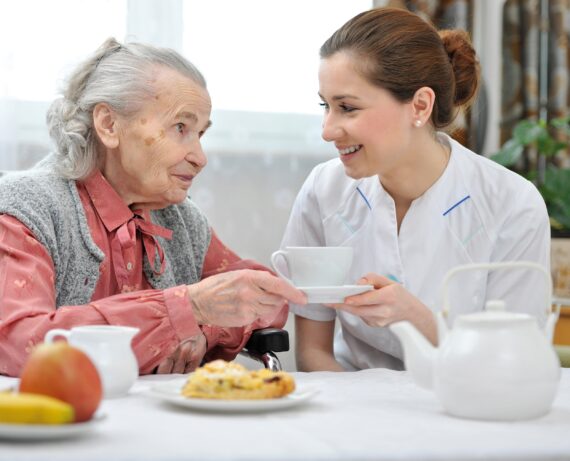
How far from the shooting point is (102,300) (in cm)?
156

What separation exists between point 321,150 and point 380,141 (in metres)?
1.29

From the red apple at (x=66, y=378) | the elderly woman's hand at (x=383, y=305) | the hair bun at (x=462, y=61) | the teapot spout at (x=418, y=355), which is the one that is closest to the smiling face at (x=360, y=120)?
the hair bun at (x=462, y=61)

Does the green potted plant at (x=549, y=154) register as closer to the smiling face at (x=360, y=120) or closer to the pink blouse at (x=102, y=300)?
the smiling face at (x=360, y=120)

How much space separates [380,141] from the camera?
1.97 m

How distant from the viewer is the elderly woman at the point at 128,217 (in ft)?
5.09

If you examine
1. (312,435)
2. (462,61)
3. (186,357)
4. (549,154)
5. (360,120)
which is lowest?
(186,357)

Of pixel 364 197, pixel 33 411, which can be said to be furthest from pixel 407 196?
pixel 33 411

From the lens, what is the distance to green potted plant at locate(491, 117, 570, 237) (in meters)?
3.30

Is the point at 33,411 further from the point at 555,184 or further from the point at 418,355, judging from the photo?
the point at 555,184

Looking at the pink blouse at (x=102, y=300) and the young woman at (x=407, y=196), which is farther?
the young woman at (x=407, y=196)

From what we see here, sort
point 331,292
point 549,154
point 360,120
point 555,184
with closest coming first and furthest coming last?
1. point 331,292
2. point 360,120
3. point 555,184
4. point 549,154

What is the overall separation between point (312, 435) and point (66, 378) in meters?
0.26

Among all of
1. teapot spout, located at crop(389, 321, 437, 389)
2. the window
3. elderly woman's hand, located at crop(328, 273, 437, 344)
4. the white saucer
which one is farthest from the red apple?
the window

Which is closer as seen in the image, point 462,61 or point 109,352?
point 109,352
